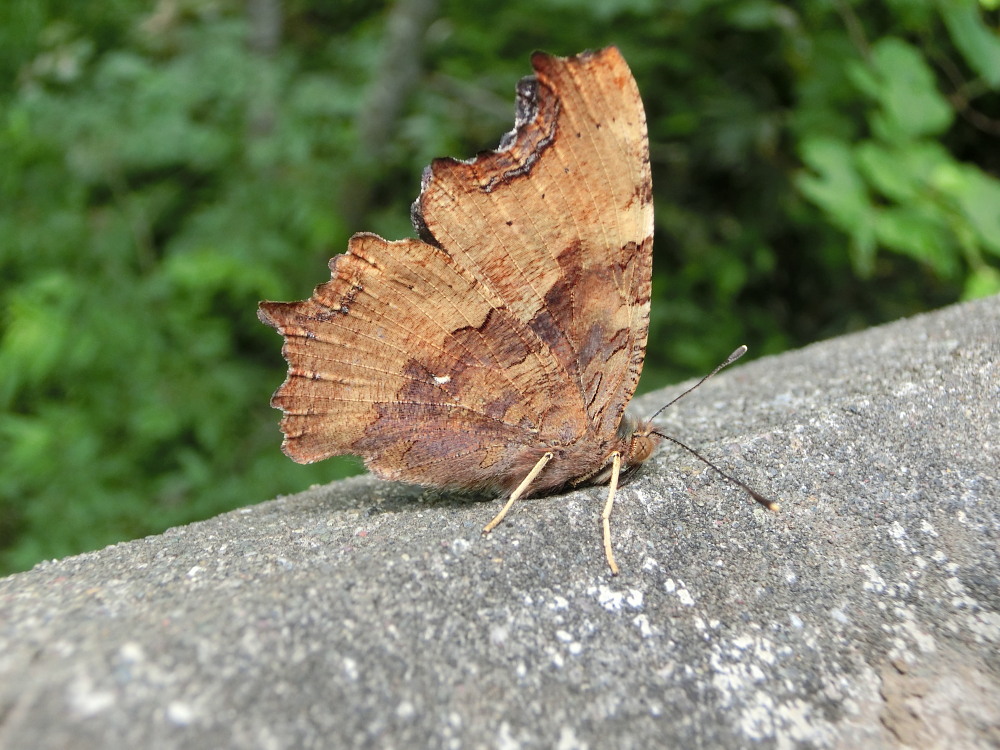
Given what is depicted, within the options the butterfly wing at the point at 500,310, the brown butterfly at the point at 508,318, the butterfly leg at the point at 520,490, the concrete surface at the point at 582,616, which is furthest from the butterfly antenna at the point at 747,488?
the butterfly leg at the point at 520,490

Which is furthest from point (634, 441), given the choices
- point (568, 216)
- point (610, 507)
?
point (568, 216)

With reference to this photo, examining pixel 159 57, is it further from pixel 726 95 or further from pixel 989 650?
pixel 989 650

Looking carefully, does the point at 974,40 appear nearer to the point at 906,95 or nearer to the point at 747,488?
the point at 906,95

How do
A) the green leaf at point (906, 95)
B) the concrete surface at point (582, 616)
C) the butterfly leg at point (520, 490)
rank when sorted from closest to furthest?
the concrete surface at point (582, 616)
the butterfly leg at point (520, 490)
the green leaf at point (906, 95)

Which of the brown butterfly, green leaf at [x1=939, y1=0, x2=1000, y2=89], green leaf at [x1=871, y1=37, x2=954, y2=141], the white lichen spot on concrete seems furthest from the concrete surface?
green leaf at [x1=939, y1=0, x2=1000, y2=89]

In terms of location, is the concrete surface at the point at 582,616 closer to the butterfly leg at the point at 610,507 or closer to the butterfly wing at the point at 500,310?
the butterfly leg at the point at 610,507

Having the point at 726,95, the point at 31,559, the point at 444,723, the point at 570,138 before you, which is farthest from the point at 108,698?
the point at 726,95

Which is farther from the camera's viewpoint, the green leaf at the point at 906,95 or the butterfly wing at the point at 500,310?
the green leaf at the point at 906,95

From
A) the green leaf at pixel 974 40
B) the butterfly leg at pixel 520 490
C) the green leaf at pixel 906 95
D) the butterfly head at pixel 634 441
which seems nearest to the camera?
the butterfly leg at pixel 520 490
